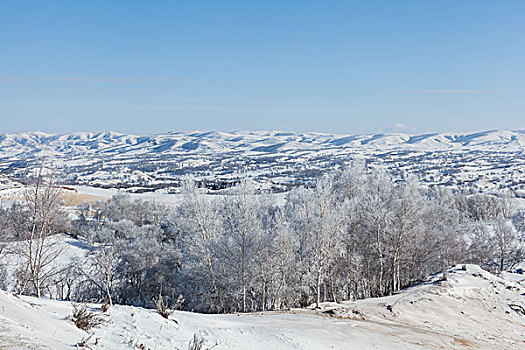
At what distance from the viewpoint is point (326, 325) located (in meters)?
12.8

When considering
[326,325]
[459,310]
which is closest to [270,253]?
[326,325]

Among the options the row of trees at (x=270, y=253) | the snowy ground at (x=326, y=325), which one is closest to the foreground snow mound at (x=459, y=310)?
the snowy ground at (x=326, y=325)

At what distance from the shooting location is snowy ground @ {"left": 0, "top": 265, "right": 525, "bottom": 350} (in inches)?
295

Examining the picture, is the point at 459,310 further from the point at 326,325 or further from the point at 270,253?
the point at 270,253

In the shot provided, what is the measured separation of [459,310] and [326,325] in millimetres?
9149

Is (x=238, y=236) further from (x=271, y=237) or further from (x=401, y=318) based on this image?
(x=401, y=318)

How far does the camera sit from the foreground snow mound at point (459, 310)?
46.8 feet

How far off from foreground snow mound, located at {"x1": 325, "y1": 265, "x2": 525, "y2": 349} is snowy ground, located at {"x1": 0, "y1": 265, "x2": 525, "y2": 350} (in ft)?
0.16

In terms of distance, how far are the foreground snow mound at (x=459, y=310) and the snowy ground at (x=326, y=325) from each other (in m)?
0.05

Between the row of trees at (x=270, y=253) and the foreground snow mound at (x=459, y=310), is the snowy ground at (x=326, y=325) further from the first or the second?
the row of trees at (x=270, y=253)

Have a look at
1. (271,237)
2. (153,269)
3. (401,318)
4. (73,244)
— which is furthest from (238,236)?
(73,244)

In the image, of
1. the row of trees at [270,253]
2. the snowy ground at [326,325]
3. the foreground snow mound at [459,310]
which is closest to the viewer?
the snowy ground at [326,325]

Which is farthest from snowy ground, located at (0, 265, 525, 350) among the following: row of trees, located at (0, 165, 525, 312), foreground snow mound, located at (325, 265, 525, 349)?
row of trees, located at (0, 165, 525, 312)

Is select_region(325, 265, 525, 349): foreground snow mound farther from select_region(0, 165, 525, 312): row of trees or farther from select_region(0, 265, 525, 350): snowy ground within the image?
select_region(0, 165, 525, 312): row of trees
